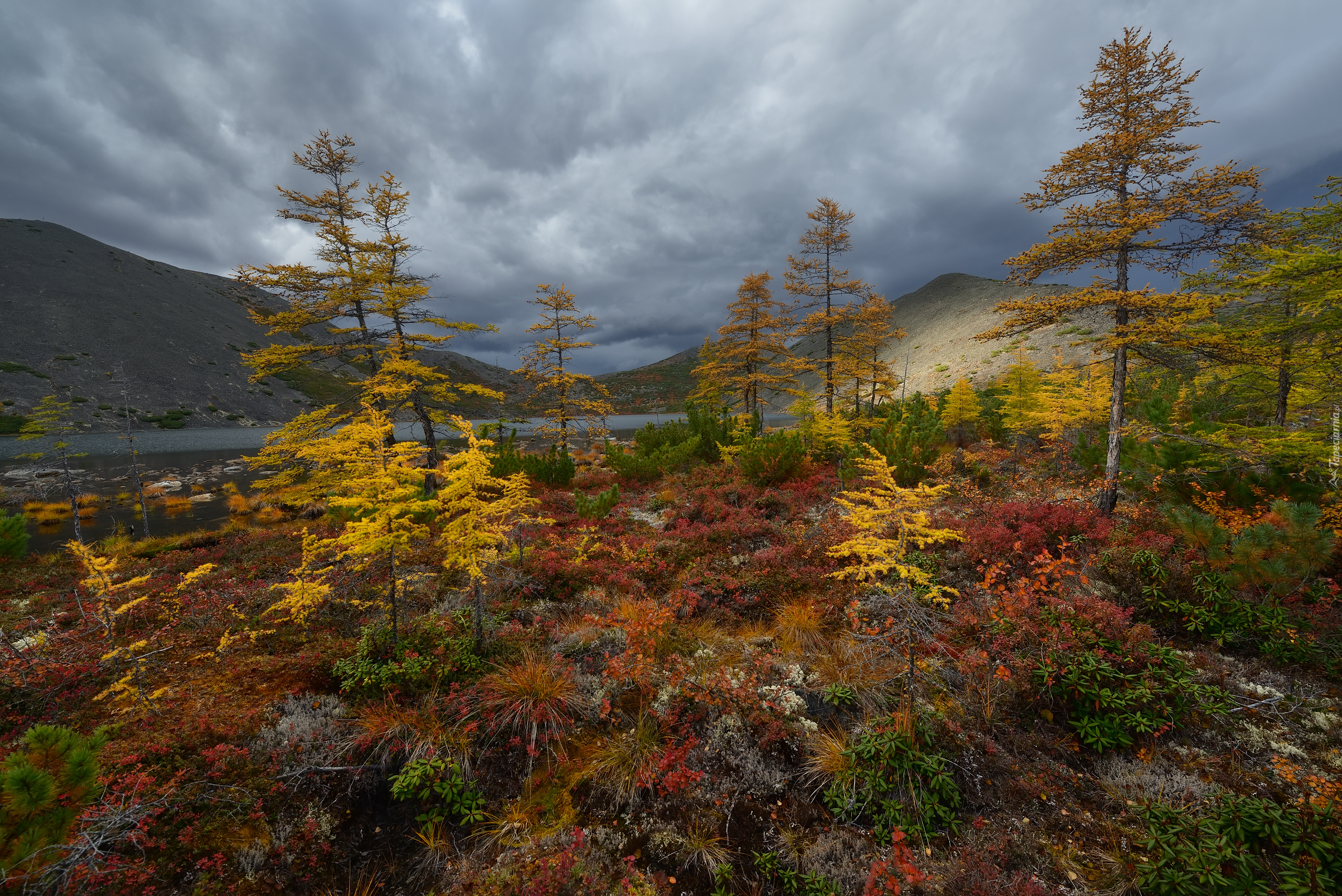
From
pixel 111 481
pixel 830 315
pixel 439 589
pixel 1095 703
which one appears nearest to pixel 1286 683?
pixel 1095 703

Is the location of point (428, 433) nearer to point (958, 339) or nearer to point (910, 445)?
point (910, 445)

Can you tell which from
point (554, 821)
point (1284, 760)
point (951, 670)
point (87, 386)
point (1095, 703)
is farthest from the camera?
point (87, 386)

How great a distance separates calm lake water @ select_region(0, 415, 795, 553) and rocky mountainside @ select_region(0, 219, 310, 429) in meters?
13.6

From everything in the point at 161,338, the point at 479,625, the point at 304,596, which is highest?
the point at 161,338

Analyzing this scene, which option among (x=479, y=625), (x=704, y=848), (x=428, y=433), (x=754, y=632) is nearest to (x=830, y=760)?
(x=704, y=848)

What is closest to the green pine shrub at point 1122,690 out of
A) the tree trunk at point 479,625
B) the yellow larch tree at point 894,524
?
the yellow larch tree at point 894,524

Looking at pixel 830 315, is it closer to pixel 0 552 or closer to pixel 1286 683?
pixel 1286 683

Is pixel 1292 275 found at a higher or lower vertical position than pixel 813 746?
higher

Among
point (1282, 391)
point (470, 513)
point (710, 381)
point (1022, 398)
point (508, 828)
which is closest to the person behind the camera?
point (508, 828)

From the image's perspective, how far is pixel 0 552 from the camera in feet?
35.4

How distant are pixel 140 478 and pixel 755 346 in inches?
1196

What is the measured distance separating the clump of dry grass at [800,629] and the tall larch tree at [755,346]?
49.5ft

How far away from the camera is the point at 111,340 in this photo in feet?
241

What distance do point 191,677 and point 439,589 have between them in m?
3.13
